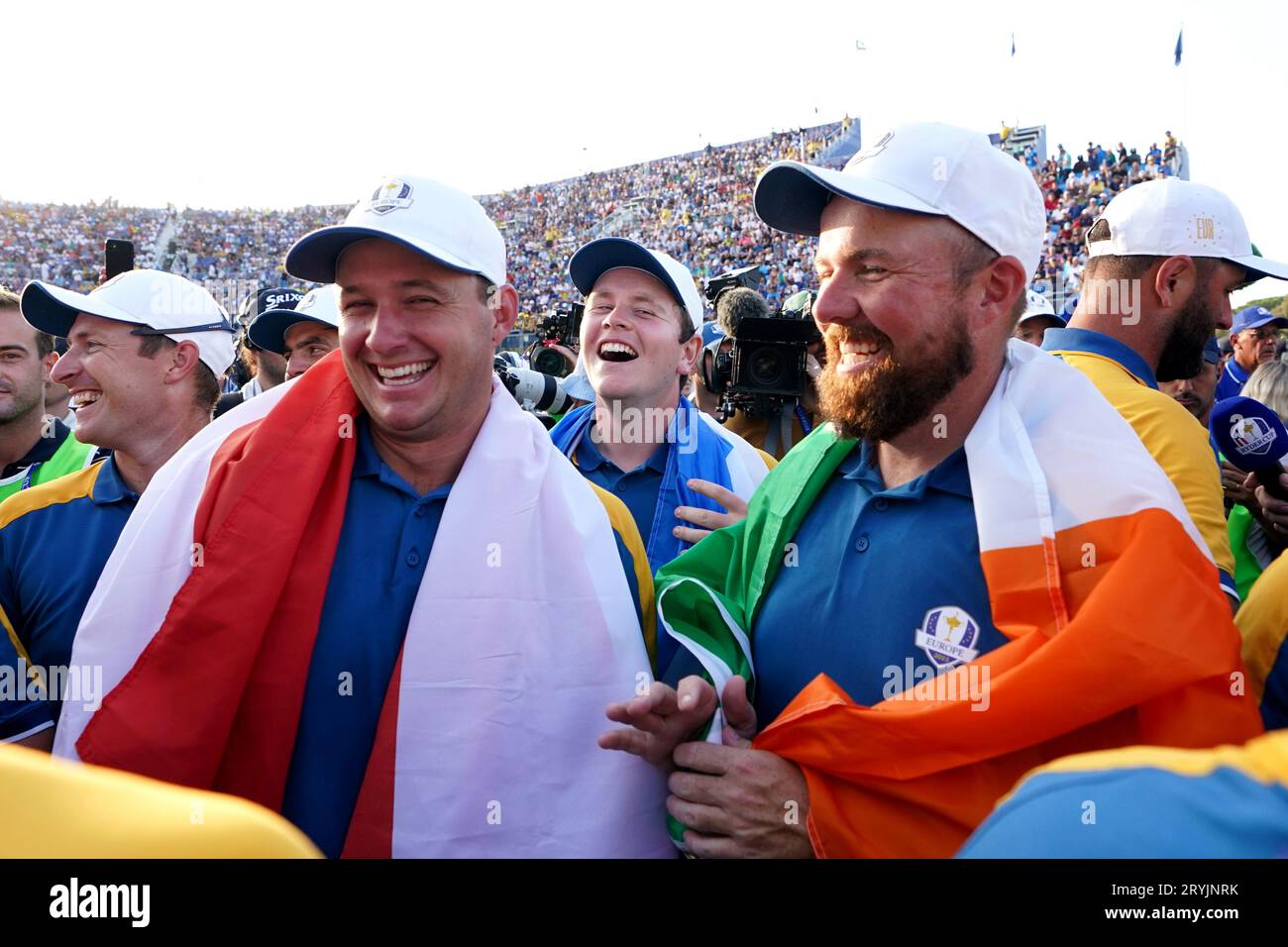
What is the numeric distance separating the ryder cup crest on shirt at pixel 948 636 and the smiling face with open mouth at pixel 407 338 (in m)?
1.21

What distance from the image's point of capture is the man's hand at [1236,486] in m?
3.01

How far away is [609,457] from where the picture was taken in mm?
3447

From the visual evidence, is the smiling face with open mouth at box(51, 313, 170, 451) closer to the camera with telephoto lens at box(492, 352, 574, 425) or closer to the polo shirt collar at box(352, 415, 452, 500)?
the polo shirt collar at box(352, 415, 452, 500)

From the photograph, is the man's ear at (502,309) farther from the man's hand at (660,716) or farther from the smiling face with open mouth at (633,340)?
the man's hand at (660,716)

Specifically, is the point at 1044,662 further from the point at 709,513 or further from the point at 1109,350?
the point at 1109,350

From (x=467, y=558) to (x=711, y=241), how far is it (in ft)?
93.3

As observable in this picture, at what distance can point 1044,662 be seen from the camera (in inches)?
56.9

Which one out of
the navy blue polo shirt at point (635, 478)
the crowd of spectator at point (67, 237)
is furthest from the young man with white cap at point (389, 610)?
the crowd of spectator at point (67, 237)

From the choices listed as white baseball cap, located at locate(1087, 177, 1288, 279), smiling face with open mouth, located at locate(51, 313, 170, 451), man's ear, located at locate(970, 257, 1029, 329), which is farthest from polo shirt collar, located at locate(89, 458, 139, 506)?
white baseball cap, located at locate(1087, 177, 1288, 279)

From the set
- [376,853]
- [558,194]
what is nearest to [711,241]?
[558,194]
